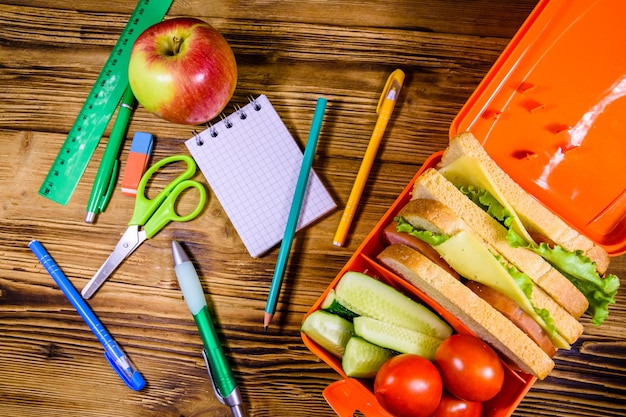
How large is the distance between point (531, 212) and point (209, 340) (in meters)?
0.63

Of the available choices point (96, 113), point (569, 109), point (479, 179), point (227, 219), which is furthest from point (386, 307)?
Answer: point (96, 113)

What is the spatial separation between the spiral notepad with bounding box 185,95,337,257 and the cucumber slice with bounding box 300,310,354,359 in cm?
20

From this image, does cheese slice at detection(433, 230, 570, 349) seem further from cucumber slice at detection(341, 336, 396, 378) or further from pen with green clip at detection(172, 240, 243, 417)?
pen with green clip at detection(172, 240, 243, 417)

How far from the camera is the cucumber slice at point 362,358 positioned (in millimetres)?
877

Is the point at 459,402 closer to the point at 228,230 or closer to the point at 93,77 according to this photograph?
the point at 228,230

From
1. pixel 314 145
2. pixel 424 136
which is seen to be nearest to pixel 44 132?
pixel 314 145

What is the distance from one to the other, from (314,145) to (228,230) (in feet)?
0.82

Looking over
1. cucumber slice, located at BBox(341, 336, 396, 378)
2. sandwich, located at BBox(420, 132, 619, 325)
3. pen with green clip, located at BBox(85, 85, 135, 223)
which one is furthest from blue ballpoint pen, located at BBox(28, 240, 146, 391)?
sandwich, located at BBox(420, 132, 619, 325)

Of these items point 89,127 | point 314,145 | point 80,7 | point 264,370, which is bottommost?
point 264,370

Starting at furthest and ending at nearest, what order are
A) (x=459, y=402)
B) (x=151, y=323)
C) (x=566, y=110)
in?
(x=151, y=323) < (x=566, y=110) < (x=459, y=402)

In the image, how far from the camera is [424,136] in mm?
1100

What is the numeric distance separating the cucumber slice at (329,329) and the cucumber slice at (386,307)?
1.3 inches

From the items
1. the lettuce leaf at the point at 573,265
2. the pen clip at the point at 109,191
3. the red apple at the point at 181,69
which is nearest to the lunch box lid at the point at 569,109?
the lettuce leaf at the point at 573,265

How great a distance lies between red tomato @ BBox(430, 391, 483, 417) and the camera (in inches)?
33.5
